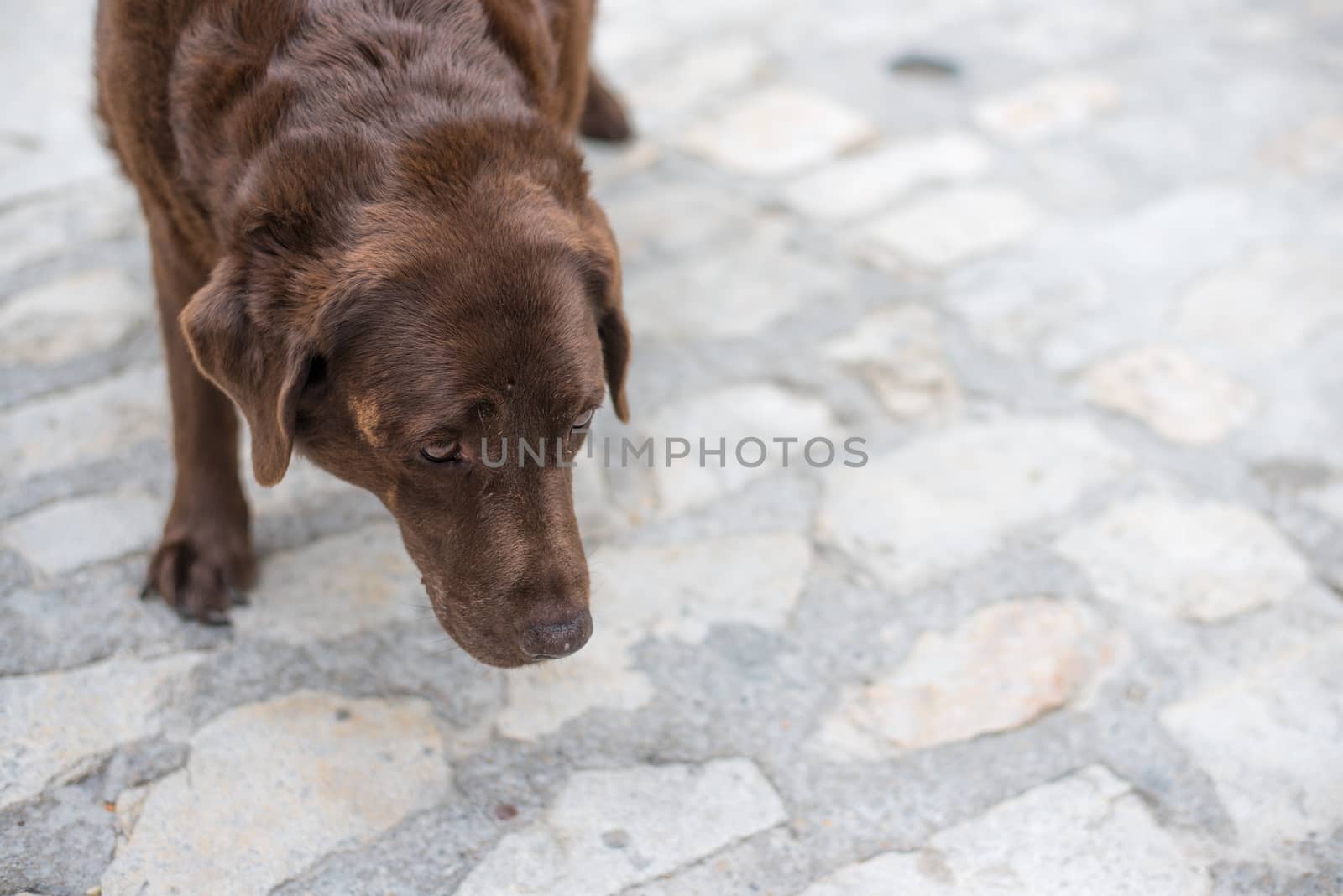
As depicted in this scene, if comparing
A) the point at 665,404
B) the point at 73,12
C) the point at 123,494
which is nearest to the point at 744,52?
the point at 665,404

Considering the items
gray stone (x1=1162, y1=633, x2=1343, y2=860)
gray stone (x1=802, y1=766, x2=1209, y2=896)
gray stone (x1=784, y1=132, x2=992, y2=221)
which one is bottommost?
gray stone (x1=802, y1=766, x2=1209, y2=896)

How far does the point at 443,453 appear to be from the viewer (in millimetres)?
1929

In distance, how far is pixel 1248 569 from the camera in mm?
2645

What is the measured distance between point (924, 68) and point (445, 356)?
3.35 meters

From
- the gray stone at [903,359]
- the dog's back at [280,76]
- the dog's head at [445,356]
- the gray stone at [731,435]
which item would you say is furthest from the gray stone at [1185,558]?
the dog's back at [280,76]

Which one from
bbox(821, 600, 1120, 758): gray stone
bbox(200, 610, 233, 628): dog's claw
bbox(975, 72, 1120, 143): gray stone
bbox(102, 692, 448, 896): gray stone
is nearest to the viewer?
bbox(102, 692, 448, 896): gray stone

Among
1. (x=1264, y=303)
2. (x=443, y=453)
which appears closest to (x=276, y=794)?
(x=443, y=453)

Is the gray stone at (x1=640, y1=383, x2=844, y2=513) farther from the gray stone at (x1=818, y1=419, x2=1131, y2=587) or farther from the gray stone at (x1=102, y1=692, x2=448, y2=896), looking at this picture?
the gray stone at (x1=102, y1=692, x2=448, y2=896)

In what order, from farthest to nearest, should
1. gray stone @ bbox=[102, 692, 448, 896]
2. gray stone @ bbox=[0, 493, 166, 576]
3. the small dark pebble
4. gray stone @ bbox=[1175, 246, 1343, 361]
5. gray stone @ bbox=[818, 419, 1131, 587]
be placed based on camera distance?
the small dark pebble
gray stone @ bbox=[1175, 246, 1343, 361]
gray stone @ bbox=[818, 419, 1131, 587]
gray stone @ bbox=[0, 493, 166, 576]
gray stone @ bbox=[102, 692, 448, 896]

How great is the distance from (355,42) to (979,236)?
2.28 metres

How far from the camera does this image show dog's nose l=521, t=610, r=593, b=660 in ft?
6.53

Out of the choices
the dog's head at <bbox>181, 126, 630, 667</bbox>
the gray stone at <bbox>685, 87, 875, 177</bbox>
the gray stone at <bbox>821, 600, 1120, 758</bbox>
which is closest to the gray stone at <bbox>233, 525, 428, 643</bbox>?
the dog's head at <bbox>181, 126, 630, 667</bbox>

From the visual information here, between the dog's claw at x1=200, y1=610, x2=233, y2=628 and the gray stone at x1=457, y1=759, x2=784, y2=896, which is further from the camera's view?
the dog's claw at x1=200, y1=610, x2=233, y2=628

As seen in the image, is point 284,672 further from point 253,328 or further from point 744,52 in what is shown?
point 744,52
